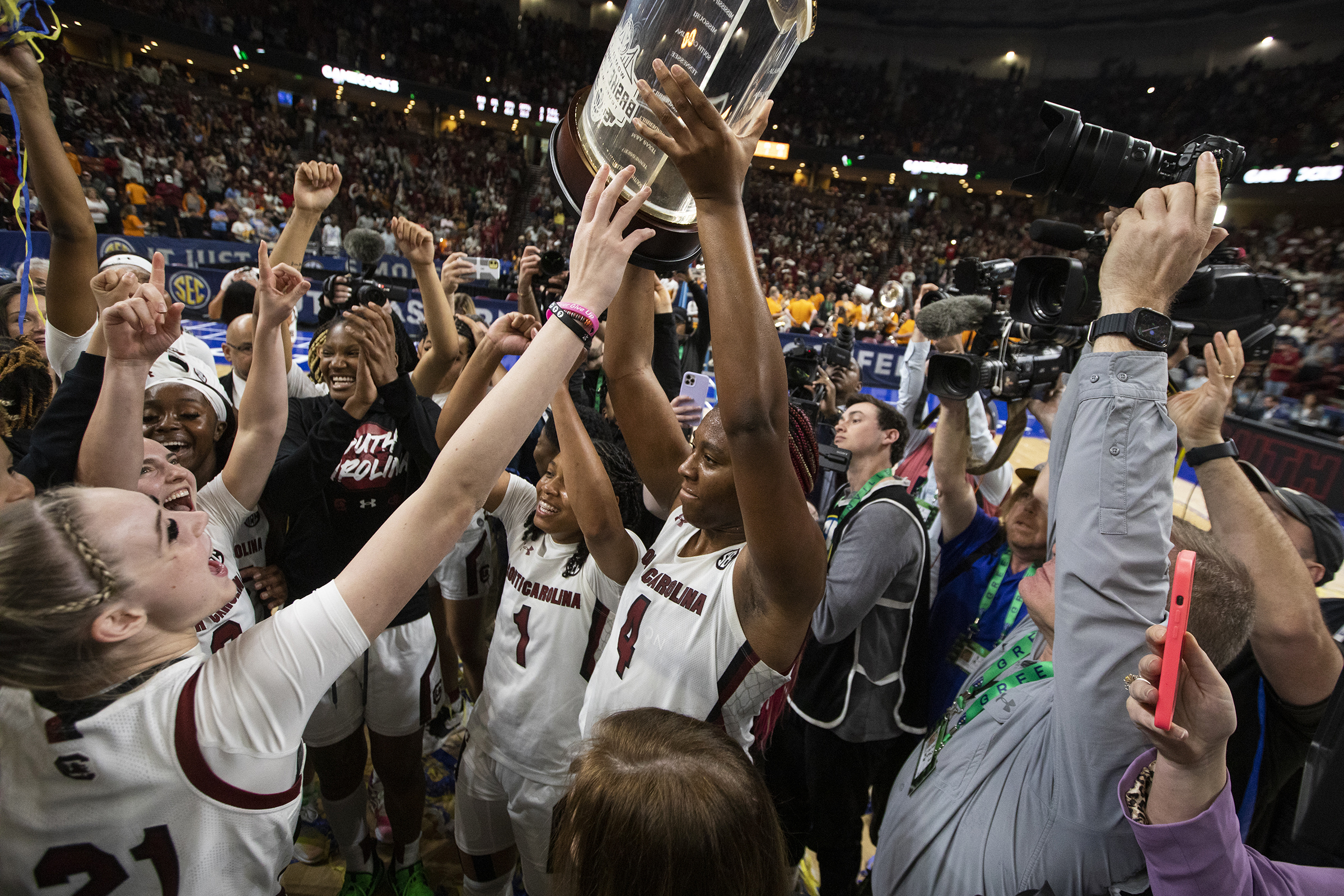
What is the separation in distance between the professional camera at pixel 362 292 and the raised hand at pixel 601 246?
1.26m

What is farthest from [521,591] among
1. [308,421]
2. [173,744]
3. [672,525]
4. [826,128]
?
[826,128]

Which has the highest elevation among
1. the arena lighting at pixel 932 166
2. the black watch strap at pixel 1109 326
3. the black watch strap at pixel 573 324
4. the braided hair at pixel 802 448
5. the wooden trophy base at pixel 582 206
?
the arena lighting at pixel 932 166

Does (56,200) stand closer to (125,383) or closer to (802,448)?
(125,383)

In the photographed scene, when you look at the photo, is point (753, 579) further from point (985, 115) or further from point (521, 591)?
point (985, 115)

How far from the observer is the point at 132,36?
21.0 meters

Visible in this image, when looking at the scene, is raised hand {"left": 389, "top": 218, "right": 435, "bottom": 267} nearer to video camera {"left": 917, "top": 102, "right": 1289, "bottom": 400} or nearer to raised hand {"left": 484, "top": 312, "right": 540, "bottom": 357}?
raised hand {"left": 484, "top": 312, "right": 540, "bottom": 357}

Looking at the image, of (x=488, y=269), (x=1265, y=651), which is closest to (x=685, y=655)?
(x=1265, y=651)

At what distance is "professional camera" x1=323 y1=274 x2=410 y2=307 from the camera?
2760 millimetres

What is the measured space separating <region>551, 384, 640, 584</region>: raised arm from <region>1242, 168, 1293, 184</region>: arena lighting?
85.9 ft

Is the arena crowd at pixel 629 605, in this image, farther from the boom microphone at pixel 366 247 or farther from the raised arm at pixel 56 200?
the boom microphone at pixel 366 247

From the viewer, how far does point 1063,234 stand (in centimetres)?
176

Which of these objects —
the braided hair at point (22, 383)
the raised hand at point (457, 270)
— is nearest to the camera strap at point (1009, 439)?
the raised hand at point (457, 270)

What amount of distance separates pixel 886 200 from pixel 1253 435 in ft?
76.6

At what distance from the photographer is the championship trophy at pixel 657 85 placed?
1.32 meters
